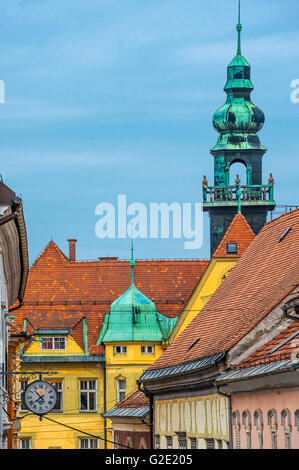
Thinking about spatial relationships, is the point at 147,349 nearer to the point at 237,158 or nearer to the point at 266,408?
the point at 237,158

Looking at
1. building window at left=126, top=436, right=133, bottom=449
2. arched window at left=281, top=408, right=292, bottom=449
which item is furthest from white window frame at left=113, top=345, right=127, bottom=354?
arched window at left=281, top=408, right=292, bottom=449

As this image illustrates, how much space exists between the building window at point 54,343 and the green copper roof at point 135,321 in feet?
8.22

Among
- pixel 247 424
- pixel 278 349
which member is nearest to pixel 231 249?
pixel 247 424

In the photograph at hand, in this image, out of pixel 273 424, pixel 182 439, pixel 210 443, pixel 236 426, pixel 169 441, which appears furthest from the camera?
pixel 169 441

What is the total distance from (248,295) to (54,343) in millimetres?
40695

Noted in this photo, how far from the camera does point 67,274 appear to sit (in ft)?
286

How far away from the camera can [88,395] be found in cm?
8125

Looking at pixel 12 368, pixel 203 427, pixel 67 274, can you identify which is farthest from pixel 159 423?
pixel 67 274

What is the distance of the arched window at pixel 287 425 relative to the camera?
101ft

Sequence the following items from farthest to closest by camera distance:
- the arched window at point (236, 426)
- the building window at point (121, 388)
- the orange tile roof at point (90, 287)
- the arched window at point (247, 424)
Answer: the orange tile roof at point (90, 287)
the building window at point (121, 388)
the arched window at point (236, 426)
the arched window at point (247, 424)

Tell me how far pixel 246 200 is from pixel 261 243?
40164mm

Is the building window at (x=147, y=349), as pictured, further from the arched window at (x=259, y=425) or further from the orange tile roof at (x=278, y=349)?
the arched window at (x=259, y=425)

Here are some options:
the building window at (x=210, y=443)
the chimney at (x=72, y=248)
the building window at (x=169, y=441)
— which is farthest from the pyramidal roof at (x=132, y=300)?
the building window at (x=210, y=443)
